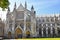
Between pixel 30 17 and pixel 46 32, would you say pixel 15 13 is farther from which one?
pixel 46 32

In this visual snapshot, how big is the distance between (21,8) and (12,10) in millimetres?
555

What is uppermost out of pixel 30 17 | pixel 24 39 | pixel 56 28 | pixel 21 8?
pixel 21 8

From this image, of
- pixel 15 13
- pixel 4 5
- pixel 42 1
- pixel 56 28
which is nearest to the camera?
pixel 4 5

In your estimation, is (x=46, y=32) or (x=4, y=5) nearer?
(x=4, y=5)

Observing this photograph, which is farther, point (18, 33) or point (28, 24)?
point (28, 24)

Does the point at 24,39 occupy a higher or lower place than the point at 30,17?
lower

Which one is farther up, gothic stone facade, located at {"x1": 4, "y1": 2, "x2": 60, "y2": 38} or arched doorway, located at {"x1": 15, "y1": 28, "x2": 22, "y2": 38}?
gothic stone facade, located at {"x1": 4, "y1": 2, "x2": 60, "y2": 38}

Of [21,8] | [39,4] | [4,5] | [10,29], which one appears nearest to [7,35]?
[10,29]

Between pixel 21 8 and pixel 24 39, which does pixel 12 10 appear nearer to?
pixel 21 8

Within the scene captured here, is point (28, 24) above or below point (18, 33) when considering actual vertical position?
above

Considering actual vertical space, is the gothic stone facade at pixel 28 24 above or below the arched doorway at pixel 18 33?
above

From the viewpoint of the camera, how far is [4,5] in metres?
3.13

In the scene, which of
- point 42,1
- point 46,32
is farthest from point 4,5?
point 46,32

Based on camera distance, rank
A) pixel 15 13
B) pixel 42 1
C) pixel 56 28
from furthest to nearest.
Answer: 1. pixel 15 13
2. pixel 56 28
3. pixel 42 1
